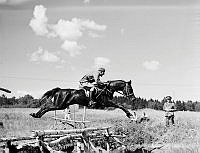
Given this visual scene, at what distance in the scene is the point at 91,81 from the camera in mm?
9453

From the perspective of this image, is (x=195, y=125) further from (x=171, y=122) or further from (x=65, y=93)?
(x=65, y=93)

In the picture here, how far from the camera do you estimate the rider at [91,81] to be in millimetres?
9312

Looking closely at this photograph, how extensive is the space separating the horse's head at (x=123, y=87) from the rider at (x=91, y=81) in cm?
41

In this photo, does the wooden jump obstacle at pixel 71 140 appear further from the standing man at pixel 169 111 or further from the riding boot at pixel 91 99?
the standing man at pixel 169 111

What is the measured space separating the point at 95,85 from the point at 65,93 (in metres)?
0.89

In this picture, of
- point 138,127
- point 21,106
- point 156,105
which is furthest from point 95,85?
point 156,105

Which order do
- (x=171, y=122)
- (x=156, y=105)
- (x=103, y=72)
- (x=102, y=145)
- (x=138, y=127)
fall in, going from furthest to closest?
(x=156, y=105)
(x=171, y=122)
(x=138, y=127)
(x=102, y=145)
(x=103, y=72)

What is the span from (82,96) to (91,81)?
509 mm

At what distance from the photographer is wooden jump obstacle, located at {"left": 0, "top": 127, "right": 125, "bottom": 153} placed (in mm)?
8337

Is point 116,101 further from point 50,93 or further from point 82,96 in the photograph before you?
point 50,93

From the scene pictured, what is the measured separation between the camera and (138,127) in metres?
12.6

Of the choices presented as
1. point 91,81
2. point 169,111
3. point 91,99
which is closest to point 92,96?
point 91,99

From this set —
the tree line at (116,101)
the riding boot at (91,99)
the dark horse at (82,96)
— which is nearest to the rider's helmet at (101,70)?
the dark horse at (82,96)

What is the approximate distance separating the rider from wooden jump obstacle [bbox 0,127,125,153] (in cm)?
95
